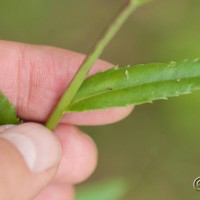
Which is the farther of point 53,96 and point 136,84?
point 53,96

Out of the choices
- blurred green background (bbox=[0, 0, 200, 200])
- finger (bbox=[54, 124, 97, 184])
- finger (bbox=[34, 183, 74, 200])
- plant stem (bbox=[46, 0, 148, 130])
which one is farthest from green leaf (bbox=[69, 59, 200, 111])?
blurred green background (bbox=[0, 0, 200, 200])

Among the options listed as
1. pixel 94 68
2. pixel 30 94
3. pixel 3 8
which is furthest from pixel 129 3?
pixel 3 8

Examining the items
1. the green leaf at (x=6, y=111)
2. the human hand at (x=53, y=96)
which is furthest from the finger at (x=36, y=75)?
the green leaf at (x=6, y=111)

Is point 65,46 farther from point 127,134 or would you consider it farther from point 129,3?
point 129,3

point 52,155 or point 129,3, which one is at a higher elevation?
point 129,3

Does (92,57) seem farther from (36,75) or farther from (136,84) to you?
(36,75)

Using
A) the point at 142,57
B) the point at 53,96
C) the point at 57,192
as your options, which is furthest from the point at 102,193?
the point at 142,57

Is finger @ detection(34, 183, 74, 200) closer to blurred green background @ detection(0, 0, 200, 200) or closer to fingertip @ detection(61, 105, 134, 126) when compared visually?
fingertip @ detection(61, 105, 134, 126)
